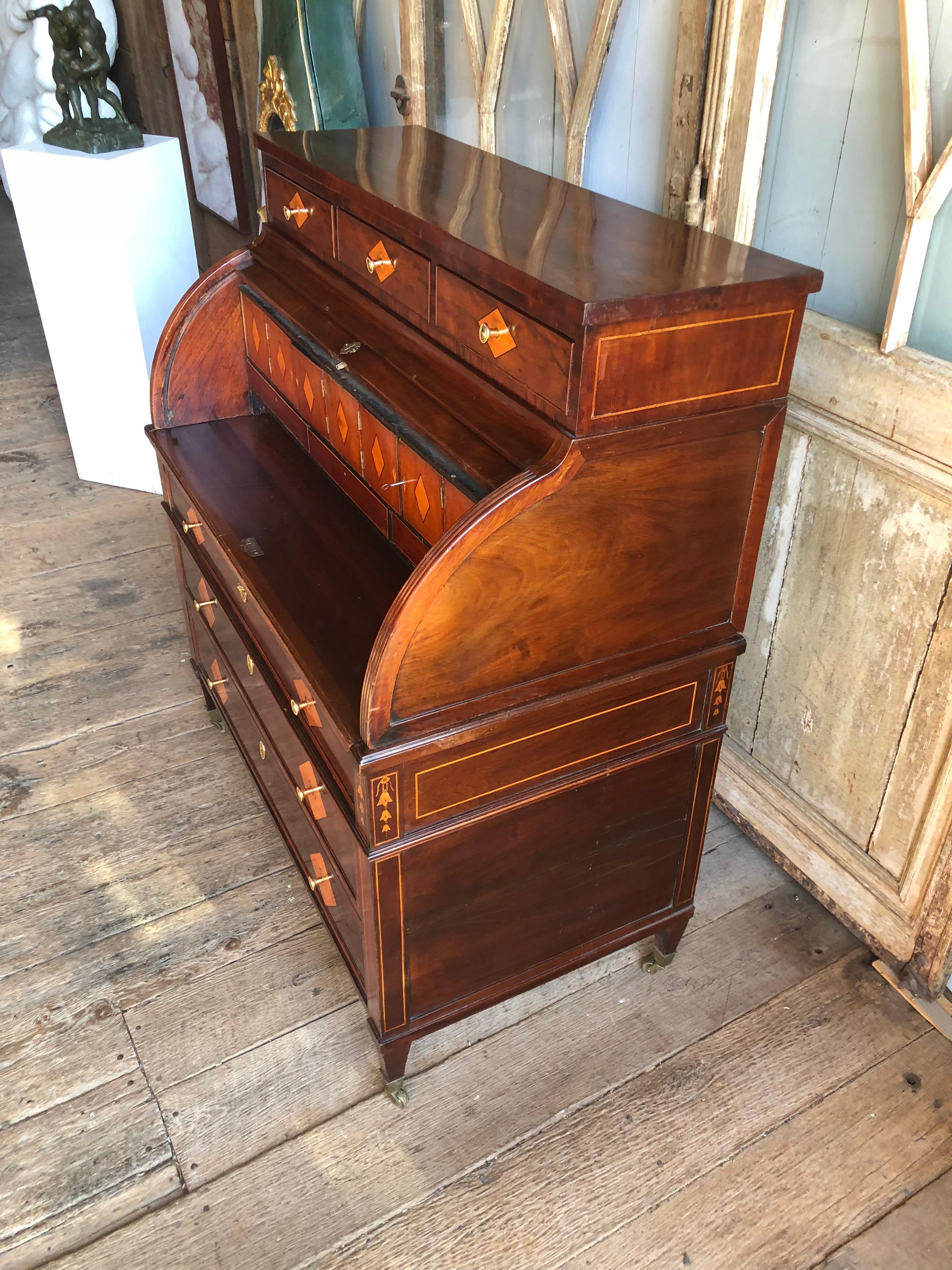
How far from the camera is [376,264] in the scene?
166 cm

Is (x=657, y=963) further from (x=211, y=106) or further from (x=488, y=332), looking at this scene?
(x=211, y=106)

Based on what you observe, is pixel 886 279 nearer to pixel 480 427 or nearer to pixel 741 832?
pixel 480 427

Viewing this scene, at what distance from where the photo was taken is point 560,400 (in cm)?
127

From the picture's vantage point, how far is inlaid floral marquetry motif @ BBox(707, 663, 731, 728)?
1716 mm

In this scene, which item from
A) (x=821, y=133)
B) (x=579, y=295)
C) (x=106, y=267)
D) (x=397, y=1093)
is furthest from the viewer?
(x=106, y=267)

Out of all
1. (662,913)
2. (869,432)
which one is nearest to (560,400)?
(869,432)

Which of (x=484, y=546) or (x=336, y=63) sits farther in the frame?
(x=336, y=63)

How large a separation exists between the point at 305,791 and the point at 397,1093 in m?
0.57

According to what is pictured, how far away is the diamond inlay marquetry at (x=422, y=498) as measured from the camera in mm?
1628

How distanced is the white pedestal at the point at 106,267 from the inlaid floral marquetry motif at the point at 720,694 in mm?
2022

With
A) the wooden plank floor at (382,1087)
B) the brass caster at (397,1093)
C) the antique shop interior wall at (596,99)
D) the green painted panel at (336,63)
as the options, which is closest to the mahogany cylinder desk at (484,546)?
the brass caster at (397,1093)

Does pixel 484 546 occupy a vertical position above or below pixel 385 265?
below

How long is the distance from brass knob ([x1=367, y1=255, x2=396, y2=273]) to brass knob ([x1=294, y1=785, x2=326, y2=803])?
85 centimetres

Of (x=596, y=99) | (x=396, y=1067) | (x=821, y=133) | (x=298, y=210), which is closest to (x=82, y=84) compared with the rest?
(x=298, y=210)
